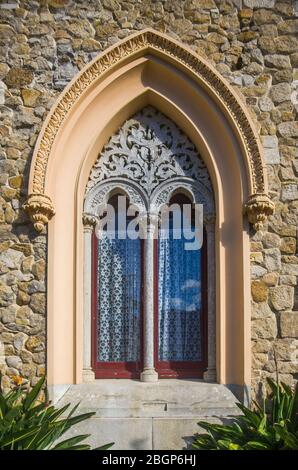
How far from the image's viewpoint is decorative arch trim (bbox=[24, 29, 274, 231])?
16.0ft

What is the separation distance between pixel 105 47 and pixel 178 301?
8.67 ft

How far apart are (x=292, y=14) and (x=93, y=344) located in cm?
384

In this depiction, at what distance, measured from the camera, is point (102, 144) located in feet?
17.9

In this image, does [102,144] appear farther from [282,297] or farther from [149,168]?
[282,297]

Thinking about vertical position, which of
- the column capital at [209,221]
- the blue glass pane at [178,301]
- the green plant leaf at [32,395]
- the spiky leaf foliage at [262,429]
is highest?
the column capital at [209,221]

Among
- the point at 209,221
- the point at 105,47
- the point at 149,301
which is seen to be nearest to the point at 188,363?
the point at 149,301

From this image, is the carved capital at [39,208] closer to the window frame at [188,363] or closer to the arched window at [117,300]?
the arched window at [117,300]

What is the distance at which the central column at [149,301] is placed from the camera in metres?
5.13

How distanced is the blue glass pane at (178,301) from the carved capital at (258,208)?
74 cm

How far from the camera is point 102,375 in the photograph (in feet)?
17.1

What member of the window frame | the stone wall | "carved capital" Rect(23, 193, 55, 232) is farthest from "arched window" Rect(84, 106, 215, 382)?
the stone wall

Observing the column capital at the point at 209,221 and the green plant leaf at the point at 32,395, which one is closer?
the green plant leaf at the point at 32,395

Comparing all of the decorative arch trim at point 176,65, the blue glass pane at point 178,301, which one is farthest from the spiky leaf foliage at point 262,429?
the decorative arch trim at point 176,65

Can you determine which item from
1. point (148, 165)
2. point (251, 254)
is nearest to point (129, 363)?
point (251, 254)
